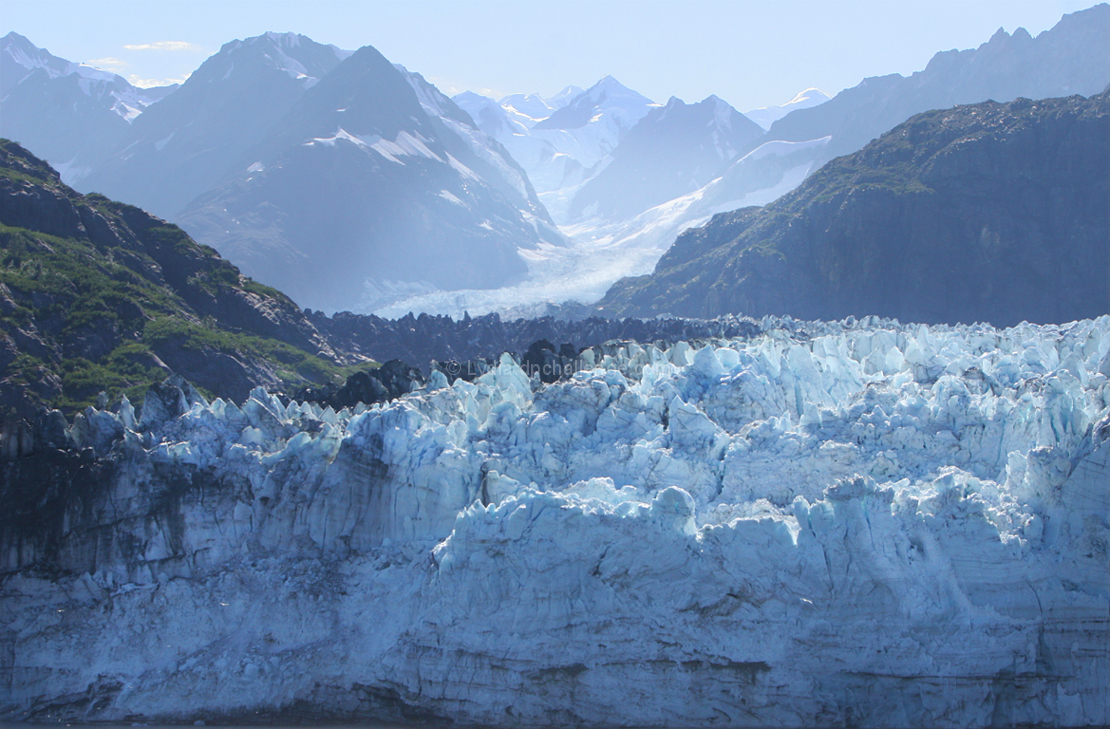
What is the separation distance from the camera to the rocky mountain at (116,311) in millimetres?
42250

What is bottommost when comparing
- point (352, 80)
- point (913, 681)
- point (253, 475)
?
point (913, 681)

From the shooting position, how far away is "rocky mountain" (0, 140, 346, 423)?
42250mm

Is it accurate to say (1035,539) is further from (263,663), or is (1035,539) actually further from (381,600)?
(263,663)

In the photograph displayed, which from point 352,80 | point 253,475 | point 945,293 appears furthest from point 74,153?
point 253,475

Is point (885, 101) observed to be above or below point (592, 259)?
Answer: above

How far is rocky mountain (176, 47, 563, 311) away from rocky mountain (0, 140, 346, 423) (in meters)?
59.7

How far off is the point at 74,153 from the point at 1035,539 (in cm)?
21150

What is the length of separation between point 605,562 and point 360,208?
119693 millimetres

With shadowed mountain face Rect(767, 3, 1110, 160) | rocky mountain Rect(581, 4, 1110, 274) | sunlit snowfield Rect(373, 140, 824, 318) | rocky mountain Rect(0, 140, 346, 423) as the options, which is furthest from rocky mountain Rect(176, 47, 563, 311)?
rocky mountain Rect(0, 140, 346, 423)

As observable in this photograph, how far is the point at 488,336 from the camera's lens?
254ft

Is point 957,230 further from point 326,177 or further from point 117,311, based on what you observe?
point 326,177

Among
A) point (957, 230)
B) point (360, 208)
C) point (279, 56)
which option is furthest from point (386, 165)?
point (957, 230)

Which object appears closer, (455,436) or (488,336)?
(455,436)

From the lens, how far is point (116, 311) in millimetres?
48312
